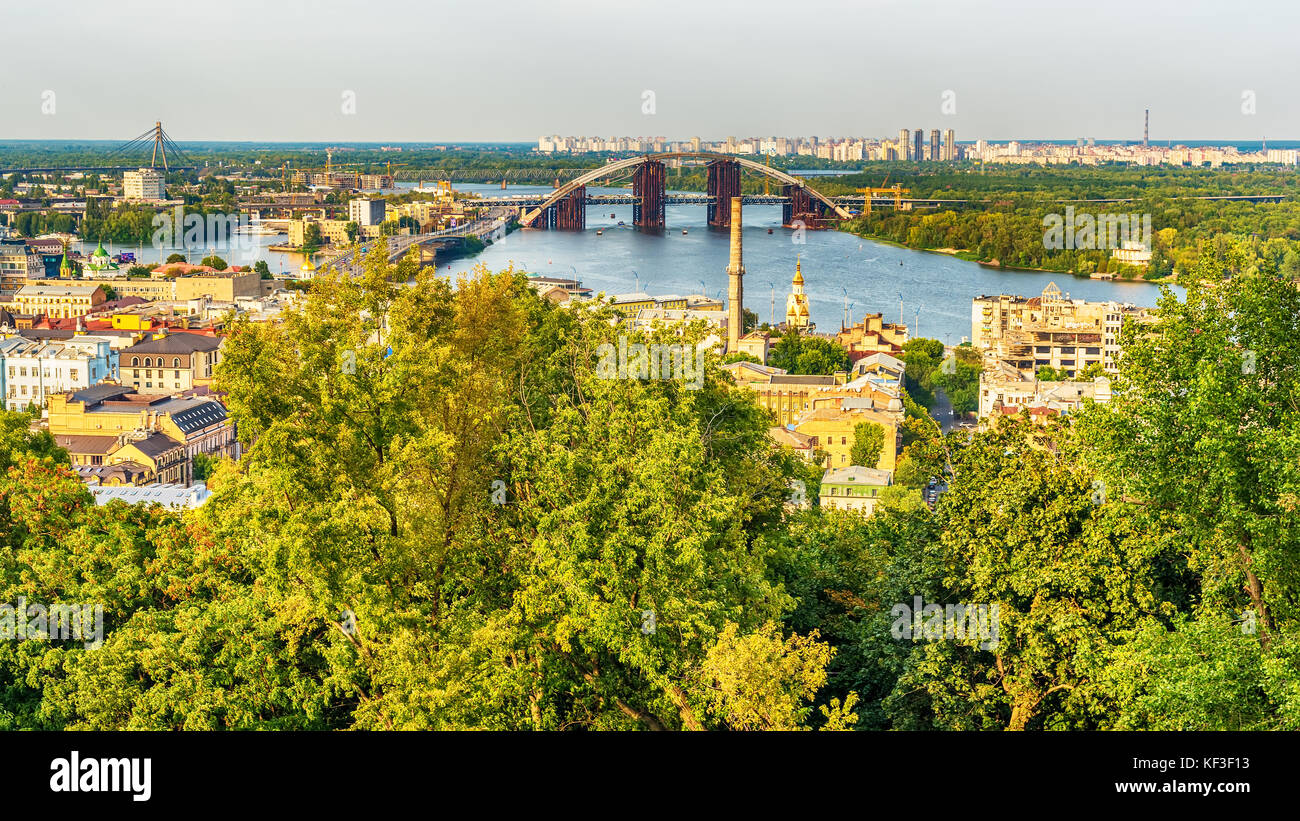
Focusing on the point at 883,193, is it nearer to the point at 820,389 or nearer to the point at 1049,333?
the point at 1049,333

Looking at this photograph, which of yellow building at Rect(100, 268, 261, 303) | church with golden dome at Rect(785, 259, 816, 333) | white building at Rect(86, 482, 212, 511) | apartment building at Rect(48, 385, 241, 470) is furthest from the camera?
yellow building at Rect(100, 268, 261, 303)

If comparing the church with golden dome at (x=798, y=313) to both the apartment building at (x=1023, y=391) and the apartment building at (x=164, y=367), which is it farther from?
the apartment building at (x=164, y=367)

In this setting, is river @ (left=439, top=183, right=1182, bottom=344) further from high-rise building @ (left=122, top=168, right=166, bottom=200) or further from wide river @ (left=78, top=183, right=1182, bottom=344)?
high-rise building @ (left=122, top=168, right=166, bottom=200)

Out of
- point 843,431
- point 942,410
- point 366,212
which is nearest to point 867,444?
point 843,431

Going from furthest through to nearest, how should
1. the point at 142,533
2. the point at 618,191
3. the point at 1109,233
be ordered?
the point at 618,191 < the point at 1109,233 < the point at 142,533

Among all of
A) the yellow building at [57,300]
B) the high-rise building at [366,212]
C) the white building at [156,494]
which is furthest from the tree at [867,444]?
the high-rise building at [366,212]

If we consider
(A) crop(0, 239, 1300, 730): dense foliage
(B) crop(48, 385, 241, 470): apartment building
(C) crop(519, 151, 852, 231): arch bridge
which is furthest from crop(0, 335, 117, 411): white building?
(C) crop(519, 151, 852, 231): arch bridge

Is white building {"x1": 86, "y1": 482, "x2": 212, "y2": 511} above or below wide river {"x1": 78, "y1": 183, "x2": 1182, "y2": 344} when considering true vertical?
below
